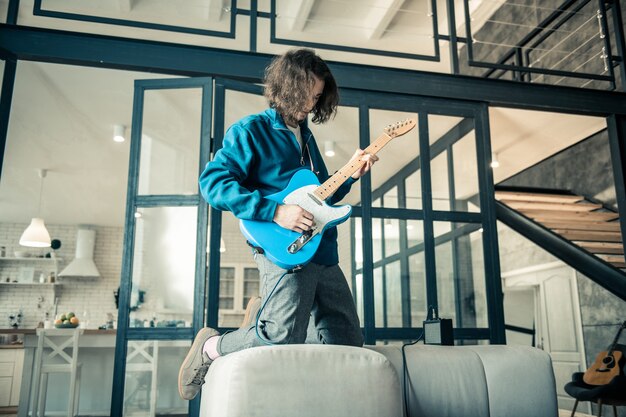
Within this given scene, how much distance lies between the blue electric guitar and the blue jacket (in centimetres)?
5

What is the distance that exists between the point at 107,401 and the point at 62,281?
14.8 feet

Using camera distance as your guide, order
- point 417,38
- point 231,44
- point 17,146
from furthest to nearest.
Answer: point 17,146 → point 417,38 → point 231,44

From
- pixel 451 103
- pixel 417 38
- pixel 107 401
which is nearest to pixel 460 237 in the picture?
pixel 451 103

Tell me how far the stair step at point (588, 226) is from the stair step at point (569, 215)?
0.05m

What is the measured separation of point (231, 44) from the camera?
4.86m

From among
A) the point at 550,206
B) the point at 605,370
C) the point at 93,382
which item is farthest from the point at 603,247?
the point at 93,382

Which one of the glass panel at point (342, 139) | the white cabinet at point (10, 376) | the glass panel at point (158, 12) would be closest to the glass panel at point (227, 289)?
the white cabinet at point (10, 376)

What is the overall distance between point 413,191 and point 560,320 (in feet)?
11.2

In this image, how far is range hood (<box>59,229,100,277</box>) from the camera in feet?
29.8

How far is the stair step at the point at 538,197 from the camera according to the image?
5668 mm

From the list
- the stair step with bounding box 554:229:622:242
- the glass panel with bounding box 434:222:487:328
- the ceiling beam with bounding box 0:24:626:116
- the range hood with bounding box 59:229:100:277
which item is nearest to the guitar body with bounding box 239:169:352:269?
the ceiling beam with bounding box 0:24:626:116

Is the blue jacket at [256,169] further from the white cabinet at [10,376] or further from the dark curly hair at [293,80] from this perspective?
the white cabinet at [10,376]

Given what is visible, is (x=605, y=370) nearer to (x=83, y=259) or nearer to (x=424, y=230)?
(x=424, y=230)

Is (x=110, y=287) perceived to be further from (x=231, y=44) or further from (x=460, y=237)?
(x=460, y=237)
